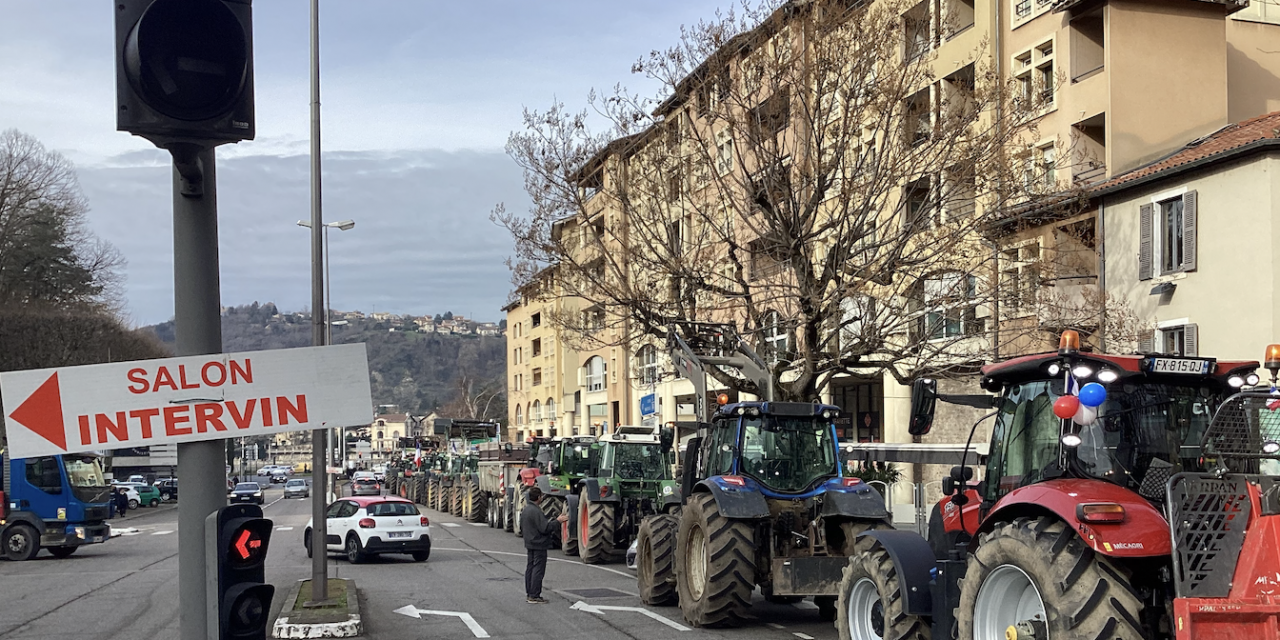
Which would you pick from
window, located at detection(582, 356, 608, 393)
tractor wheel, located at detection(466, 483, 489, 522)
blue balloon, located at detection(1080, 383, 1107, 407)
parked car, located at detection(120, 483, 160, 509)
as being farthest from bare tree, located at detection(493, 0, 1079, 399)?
parked car, located at detection(120, 483, 160, 509)

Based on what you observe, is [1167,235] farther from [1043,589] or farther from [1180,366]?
[1043,589]

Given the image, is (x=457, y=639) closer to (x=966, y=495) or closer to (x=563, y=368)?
(x=966, y=495)

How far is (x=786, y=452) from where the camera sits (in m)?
15.0

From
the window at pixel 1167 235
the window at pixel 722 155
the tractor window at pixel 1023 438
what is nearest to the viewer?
the tractor window at pixel 1023 438

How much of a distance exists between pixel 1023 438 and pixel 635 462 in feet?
60.2

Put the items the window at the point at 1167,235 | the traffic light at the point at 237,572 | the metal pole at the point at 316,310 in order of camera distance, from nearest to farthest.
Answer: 1. the traffic light at the point at 237,572
2. the metal pole at the point at 316,310
3. the window at the point at 1167,235

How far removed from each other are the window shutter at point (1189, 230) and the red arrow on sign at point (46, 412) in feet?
83.9

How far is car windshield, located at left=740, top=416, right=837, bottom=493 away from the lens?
14859 mm

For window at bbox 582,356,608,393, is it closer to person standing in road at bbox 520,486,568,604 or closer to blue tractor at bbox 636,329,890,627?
person standing in road at bbox 520,486,568,604

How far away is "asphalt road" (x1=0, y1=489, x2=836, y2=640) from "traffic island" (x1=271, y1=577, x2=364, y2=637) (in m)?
0.35

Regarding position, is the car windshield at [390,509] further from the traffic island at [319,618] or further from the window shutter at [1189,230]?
the window shutter at [1189,230]

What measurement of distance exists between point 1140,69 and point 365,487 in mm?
38437

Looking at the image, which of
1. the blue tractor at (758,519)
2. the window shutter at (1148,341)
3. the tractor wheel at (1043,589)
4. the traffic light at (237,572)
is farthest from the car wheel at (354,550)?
the traffic light at (237,572)

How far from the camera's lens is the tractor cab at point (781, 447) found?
48.6ft
